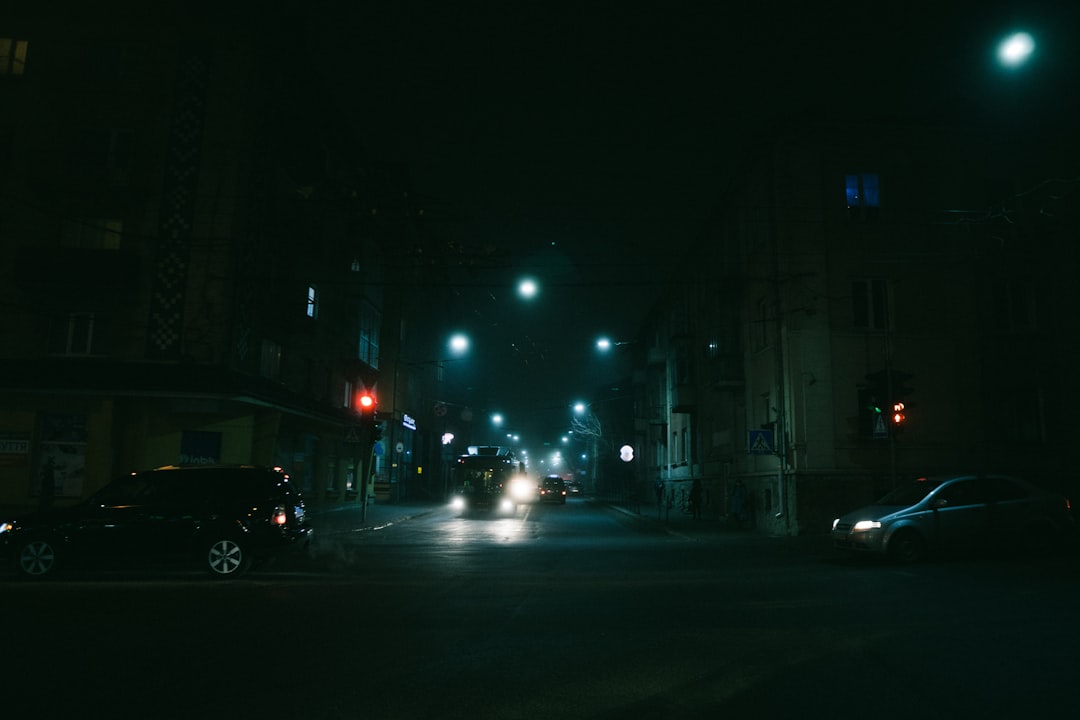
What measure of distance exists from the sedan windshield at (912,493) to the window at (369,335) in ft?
90.5

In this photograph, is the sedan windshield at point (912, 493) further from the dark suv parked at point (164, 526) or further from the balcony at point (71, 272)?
the balcony at point (71, 272)

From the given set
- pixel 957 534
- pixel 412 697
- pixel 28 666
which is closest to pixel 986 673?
pixel 412 697

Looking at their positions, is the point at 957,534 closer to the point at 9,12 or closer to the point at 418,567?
the point at 418,567

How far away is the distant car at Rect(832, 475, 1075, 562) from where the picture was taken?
14.7 meters

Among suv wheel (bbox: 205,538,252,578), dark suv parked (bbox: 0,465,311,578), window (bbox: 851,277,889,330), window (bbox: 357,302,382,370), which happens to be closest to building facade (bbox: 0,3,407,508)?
dark suv parked (bbox: 0,465,311,578)

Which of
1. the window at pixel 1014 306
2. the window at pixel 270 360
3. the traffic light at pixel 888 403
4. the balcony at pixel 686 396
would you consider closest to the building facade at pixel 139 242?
the window at pixel 270 360

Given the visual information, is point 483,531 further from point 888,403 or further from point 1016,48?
point 1016,48

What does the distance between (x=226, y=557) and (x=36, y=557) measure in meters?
3.06

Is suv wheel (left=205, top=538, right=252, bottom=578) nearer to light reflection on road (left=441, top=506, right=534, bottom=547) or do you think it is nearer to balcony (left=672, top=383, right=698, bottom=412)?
light reflection on road (left=441, top=506, right=534, bottom=547)

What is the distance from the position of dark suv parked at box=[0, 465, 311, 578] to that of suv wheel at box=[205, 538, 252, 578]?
2 cm

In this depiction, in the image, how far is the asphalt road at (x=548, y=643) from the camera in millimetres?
5531

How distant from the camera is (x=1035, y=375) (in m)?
24.0

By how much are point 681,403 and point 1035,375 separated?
54.8 ft

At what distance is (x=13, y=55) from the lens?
2545 cm
